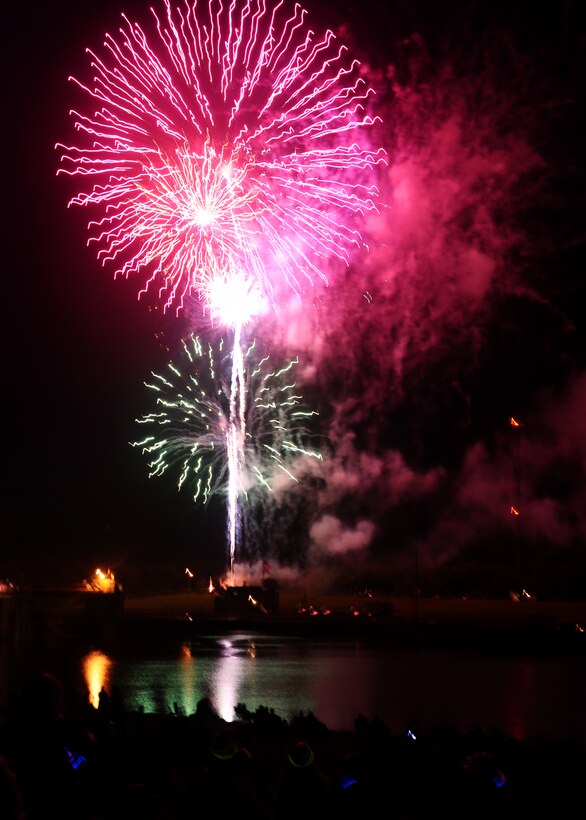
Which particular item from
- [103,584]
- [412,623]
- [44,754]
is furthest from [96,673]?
[103,584]

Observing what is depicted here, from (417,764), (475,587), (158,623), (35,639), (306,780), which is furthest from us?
(475,587)

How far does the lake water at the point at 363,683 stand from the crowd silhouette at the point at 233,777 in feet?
11.0

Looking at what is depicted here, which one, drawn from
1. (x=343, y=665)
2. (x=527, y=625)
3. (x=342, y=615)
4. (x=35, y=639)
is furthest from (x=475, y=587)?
(x=343, y=665)

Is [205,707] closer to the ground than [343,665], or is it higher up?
closer to the ground

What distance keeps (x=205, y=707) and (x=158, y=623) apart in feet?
124

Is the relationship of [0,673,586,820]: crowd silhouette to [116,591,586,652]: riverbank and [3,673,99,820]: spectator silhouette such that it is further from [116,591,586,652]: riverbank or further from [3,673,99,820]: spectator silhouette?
[116,591,586,652]: riverbank

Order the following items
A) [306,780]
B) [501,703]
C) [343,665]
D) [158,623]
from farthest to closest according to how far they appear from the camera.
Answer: [158,623], [343,665], [501,703], [306,780]

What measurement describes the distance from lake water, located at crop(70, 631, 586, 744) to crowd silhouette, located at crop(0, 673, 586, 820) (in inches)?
132

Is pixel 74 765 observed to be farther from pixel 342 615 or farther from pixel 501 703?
pixel 342 615

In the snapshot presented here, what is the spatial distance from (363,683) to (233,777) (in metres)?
20.5

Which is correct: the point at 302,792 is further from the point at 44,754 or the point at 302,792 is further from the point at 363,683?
the point at 363,683

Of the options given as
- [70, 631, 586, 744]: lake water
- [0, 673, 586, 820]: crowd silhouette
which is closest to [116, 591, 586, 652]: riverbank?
[70, 631, 586, 744]: lake water

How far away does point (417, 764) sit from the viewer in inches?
364

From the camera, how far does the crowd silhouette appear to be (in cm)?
511
